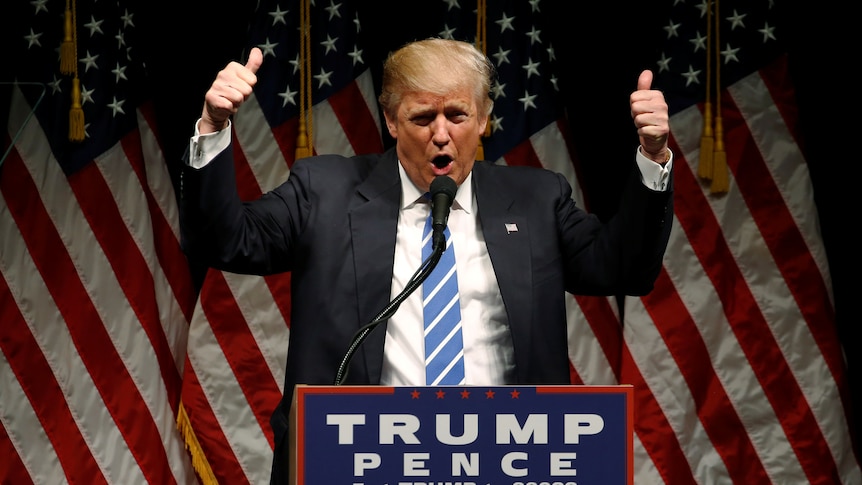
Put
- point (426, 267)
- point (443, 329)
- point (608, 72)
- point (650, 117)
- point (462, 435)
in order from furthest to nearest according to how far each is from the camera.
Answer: point (608, 72) < point (443, 329) < point (650, 117) < point (426, 267) < point (462, 435)

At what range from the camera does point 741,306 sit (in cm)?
410

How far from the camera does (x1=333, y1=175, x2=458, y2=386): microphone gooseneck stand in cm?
206

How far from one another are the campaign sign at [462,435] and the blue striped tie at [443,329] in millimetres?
341

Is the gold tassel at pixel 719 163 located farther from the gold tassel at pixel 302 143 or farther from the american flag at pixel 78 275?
the american flag at pixel 78 275

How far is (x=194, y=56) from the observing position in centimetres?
421

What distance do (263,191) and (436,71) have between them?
1.72 meters

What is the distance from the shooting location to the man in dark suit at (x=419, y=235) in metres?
2.32

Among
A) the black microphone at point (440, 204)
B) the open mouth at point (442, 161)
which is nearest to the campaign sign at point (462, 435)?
the black microphone at point (440, 204)

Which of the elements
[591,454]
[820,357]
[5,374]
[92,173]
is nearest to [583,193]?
[820,357]

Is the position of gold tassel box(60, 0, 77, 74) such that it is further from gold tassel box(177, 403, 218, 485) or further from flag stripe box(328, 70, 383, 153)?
gold tassel box(177, 403, 218, 485)

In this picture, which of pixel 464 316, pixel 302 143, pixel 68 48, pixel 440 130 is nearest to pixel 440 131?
pixel 440 130

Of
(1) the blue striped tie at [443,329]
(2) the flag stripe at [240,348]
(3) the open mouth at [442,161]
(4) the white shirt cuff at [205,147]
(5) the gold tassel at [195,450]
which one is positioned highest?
(4) the white shirt cuff at [205,147]

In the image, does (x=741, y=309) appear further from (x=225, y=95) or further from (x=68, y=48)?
(x=225, y=95)

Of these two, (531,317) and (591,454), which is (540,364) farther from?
(591,454)
